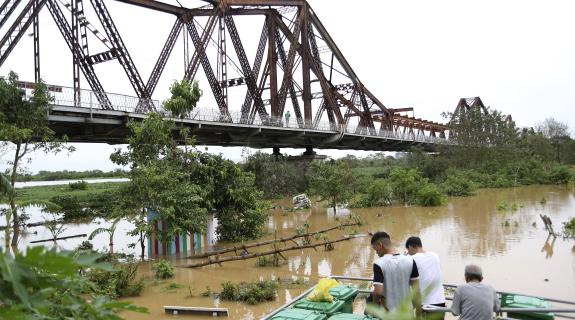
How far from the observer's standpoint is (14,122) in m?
14.3

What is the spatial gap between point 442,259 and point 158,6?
1060 inches

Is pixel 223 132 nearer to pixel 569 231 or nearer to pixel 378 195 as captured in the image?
pixel 378 195

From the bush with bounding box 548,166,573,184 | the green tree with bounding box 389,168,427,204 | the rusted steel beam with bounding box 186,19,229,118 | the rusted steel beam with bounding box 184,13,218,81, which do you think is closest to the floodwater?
the green tree with bounding box 389,168,427,204

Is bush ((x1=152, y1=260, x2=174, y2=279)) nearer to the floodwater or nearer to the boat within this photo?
the floodwater

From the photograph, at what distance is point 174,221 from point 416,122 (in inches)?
2388

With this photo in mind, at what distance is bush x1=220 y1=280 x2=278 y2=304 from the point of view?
8.65 m

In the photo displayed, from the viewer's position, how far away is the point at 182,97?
15.5 metres

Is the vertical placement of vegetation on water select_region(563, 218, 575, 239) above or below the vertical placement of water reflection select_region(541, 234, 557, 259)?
above

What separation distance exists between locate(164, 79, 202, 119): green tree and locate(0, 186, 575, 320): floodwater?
480cm

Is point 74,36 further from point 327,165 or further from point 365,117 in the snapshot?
point 365,117

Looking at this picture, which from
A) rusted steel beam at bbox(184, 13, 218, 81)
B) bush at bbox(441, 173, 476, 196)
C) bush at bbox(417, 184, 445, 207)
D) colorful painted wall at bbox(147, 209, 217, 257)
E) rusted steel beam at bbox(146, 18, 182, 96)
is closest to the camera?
colorful painted wall at bbox(147, 209, 217, 257)

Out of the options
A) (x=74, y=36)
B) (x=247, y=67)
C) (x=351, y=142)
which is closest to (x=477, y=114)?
(x=351, y=142)

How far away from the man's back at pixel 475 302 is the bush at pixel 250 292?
191 inches

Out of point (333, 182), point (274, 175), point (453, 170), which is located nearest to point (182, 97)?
point (333, 182)
